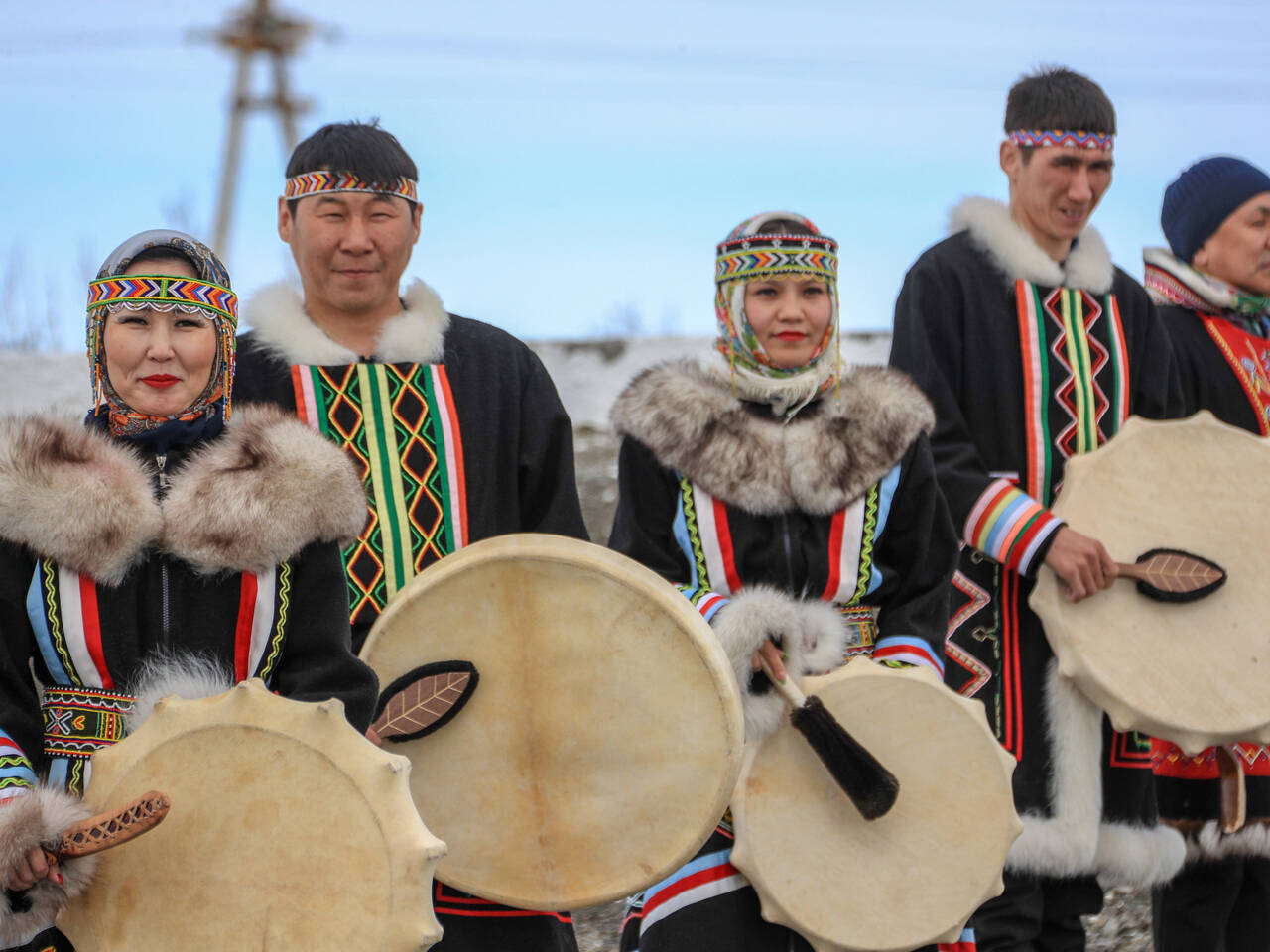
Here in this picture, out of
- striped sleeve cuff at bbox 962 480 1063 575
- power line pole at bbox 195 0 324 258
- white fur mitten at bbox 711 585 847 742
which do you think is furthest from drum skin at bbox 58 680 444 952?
power line pole at bbox 195 0 324 258

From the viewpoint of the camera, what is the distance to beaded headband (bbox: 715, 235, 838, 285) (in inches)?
135

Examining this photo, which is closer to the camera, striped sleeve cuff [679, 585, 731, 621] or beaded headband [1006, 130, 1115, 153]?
striped sleeve cuff [679, 585, 731, 621]

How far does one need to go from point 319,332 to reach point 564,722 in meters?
1.11

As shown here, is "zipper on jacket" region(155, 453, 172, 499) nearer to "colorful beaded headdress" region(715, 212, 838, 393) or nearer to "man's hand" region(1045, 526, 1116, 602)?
"colorful beaded headdress" region(715, 212, 838, 393)

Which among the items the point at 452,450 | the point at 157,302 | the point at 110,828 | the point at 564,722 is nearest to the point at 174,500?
the point at 157,302

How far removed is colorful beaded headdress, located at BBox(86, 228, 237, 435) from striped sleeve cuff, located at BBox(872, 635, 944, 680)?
4.55ft

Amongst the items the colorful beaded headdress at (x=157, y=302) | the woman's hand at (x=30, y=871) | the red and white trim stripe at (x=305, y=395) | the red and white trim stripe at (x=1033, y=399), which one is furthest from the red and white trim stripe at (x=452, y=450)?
the red and white trim stripe at (x=1033, y=399)

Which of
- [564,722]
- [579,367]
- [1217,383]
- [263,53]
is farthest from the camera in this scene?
[263,53]

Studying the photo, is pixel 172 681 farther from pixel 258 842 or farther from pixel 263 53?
pixel 263 53

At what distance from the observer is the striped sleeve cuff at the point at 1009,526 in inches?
149

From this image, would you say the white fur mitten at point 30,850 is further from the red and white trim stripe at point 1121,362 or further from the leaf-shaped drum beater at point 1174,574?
the red and white trim stripe at point 1121,362

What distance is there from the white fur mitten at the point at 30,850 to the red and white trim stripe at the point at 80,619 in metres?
0.26

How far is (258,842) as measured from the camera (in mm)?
2494

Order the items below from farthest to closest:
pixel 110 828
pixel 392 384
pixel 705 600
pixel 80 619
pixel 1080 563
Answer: pixel 1080 563, pixel 392 384, pixel 705 600, pixel 80 619, pixel 110 828
